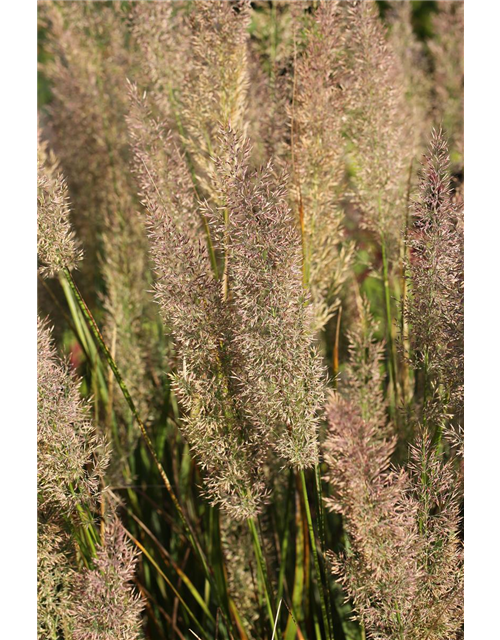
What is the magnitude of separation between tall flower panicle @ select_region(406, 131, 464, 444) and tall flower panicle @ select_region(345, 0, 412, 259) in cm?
32

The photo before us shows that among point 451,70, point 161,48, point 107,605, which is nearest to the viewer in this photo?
point 107,605

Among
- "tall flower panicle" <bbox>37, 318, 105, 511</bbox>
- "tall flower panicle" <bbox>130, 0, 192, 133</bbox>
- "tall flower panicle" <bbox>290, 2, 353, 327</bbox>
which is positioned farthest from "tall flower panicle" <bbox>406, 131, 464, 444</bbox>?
"tall flower panicle" <bbox>130, 0, 192, 133</bbox>

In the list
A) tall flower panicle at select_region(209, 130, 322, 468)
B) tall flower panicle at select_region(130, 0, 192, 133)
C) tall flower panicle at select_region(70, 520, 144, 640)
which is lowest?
tall flower panicle at select_region(70, 520, 144, 640)

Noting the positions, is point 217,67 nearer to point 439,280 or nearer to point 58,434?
point 439,280

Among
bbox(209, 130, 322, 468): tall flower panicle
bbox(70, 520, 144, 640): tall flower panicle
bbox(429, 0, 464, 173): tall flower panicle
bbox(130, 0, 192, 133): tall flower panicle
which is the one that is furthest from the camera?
bbox(429, 0, 464, 173): tall flower panicle

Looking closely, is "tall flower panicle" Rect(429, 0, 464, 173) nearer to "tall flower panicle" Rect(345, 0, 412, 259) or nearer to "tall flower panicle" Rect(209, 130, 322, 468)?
"tall flower panicle" Rect(345, 0, 412, 259)

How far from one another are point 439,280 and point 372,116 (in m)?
0.49

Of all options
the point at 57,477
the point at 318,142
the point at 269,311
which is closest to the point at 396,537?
the point at 269,311

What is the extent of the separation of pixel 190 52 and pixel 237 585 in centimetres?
133

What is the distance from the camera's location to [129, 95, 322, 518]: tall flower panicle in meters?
1.02

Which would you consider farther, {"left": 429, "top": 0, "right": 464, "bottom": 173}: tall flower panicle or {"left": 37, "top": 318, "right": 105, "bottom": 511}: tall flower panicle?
{"left": 429, "top": 0, "right": 464, "bottom": 173}: tall flower panicle

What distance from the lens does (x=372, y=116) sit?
56.1 inches

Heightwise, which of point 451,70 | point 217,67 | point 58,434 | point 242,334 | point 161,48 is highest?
point 451,70

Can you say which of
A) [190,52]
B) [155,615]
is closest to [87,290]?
[190,52]
